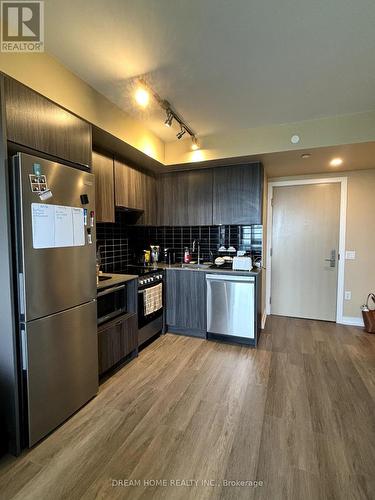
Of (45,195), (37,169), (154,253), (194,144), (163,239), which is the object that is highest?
(194,144)

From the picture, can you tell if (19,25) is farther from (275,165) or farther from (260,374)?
(260,374)

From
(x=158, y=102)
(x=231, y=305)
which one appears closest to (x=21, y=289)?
(x=158, y=102)

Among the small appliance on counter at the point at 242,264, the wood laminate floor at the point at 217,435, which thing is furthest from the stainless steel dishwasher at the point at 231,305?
the wood laminate floor at the point at 217,435

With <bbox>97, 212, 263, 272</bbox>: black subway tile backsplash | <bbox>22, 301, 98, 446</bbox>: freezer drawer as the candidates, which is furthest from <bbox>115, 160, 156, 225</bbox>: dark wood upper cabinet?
<bbox>22, 301, 98, 446</bbox>: freezer drawer

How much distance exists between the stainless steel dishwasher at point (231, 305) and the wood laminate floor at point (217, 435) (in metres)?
0.38

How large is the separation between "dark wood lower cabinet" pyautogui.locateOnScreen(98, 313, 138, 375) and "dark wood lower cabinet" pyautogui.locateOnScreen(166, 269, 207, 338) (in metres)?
0.76

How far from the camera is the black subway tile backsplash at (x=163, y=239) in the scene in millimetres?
3297

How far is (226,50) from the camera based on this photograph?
5.43 feet

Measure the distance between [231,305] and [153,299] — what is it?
973mm

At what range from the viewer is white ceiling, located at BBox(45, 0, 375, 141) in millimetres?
1359

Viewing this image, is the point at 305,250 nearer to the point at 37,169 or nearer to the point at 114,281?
the point at 114,281

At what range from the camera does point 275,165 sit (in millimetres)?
3289

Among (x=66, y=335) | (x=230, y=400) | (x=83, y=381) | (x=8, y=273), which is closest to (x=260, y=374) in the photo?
(x=230, y=400)

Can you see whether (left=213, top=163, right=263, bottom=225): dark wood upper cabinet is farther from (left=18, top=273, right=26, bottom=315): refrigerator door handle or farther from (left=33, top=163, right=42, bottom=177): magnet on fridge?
(left=18, top=273, right=26, bottom=315): refrigerator door handle
